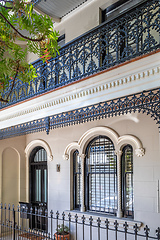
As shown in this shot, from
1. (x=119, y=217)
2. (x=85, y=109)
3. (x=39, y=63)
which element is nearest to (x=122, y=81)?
(x=85, y=109)

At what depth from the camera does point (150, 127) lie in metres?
6.78

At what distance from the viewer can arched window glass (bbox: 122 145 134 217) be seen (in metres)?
7.18

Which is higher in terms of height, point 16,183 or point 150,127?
point 150,127

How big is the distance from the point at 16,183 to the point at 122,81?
7.16m

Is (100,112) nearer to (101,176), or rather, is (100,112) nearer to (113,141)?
(113,141)

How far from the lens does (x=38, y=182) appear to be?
10172mm

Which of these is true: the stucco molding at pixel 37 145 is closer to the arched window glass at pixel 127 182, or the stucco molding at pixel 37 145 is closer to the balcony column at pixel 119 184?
the balcony column at pixel 119 184

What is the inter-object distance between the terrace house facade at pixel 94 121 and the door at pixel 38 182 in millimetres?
37

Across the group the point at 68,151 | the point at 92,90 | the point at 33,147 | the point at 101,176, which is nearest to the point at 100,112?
the point at 92,90

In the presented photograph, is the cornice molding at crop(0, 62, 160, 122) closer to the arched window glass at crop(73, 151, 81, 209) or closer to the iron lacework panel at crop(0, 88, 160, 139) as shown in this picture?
the iron lacework panel at crop(0, 88, 160, 139)

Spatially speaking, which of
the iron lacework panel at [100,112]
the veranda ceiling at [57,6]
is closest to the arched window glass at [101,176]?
the iron lacework panel at [100,112]

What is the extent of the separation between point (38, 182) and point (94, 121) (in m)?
3.64

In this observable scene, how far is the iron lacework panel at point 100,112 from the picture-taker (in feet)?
14.2

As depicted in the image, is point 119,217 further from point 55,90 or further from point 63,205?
point 55,90
